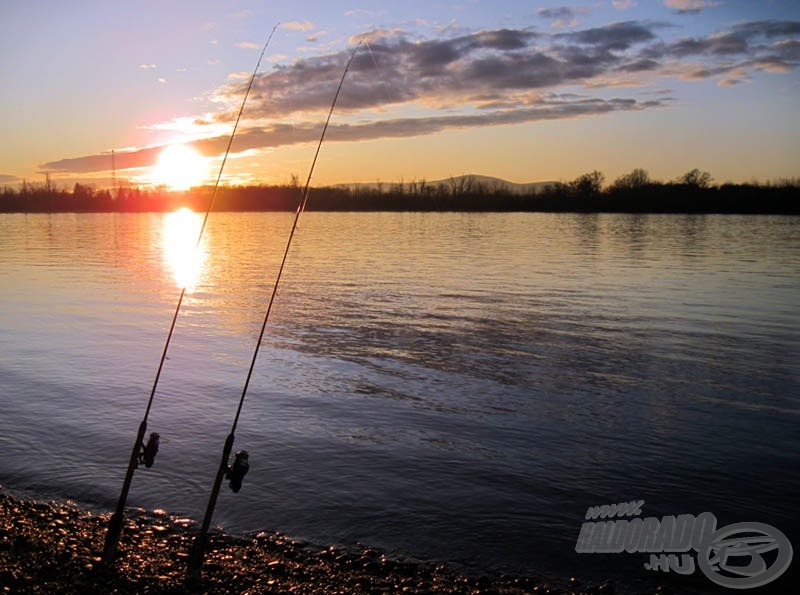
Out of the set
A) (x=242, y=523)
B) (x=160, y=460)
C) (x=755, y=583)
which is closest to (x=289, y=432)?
(x=160, y=460)

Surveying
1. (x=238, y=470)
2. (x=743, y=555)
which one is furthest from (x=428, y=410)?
(x=238, y=470)

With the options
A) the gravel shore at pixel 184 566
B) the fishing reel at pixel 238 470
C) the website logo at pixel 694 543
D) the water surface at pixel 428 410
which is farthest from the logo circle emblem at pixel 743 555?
the fishing reel at pixel 238 470

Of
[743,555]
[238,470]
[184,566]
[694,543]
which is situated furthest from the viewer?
[694,543]

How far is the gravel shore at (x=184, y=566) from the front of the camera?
5.79 meters

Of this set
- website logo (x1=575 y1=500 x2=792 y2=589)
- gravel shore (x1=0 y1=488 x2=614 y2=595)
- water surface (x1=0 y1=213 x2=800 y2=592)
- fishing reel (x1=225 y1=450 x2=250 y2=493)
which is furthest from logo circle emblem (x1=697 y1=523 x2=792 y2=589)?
fishing reel (x1=225 y1=450 x2=250 y2=493)

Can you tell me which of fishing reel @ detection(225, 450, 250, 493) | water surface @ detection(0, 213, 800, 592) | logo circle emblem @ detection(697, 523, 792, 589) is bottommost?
logo circle emblem @ detection(697, 523, 792, 589)

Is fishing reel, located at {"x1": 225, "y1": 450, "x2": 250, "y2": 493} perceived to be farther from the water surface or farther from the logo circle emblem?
the logo circle emblem

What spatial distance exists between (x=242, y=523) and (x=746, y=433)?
27.1 ft

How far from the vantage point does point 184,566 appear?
20.2ft

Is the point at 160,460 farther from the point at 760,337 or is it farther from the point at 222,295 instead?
the point at 222,295

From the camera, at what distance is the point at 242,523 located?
766cm

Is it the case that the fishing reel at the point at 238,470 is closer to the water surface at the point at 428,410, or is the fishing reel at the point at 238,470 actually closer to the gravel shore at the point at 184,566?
the gravel shore at the point at 184,566

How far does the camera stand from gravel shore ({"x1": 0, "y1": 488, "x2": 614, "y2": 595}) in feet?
19.0

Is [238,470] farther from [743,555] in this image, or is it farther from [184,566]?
[743,555]
